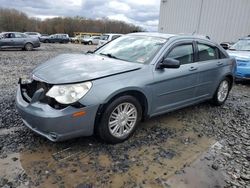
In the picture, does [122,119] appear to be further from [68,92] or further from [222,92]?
[222,92]

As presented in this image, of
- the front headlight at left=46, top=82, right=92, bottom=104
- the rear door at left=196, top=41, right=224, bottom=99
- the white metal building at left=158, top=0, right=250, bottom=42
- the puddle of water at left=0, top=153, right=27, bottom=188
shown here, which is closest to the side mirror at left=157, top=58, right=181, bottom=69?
the rear door at left=196, top=41, right=224, bottom=99

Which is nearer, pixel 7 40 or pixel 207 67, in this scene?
pixel 207 67

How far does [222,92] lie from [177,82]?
5.93 feet

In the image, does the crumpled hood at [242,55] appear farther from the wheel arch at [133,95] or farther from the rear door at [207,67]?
the wheel arch at [133,95]

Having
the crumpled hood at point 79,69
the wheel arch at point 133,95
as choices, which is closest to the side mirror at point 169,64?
the crumpled hood at point 79,69

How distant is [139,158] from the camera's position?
293 centimetres

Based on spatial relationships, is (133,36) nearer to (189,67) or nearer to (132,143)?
(189,67)

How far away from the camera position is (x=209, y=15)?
57.4 ft

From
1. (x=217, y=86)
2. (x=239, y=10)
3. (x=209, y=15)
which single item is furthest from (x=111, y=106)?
(x=209, y=15)

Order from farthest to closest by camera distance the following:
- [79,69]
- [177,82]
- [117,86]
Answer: [177,82]
[79,69]
[117,86]

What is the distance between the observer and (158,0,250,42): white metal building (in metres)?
15.6

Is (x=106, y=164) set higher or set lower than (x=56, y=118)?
lower

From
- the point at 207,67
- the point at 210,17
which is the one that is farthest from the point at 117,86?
the point at 210,17

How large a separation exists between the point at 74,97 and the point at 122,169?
39.8 inches
